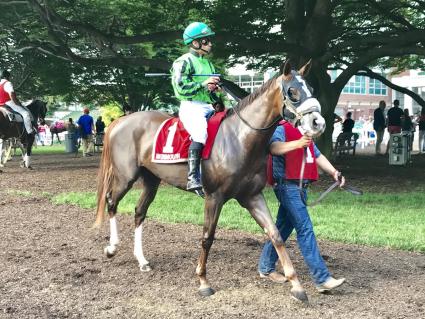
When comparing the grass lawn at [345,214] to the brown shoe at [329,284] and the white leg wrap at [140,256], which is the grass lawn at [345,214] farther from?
the brown shoe at [329,284]

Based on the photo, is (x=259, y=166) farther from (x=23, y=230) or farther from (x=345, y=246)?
(x=23, y=230)

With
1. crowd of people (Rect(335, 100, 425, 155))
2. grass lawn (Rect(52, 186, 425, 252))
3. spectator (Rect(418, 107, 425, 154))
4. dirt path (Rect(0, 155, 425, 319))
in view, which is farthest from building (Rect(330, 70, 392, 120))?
dirt path (Rect(0, 155, 425, 319))

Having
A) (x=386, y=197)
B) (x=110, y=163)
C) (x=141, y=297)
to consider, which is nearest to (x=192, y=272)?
(x=141, y=297)

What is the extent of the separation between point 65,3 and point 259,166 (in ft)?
45.7

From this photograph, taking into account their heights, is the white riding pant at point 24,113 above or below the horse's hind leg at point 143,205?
above

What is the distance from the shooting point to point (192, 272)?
6.31m

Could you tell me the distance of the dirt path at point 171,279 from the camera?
5.02m

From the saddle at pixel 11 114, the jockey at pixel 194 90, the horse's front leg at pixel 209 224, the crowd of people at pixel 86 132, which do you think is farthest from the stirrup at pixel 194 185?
the crowd of people at pixel 86 132

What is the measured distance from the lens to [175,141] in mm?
6062

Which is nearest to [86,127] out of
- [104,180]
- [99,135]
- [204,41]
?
[99,135]

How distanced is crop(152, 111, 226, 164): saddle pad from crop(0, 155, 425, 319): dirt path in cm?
131

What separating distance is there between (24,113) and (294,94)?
14512mm

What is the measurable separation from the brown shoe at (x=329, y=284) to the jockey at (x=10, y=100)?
14.0m

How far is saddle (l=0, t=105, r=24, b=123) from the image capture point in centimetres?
1730
